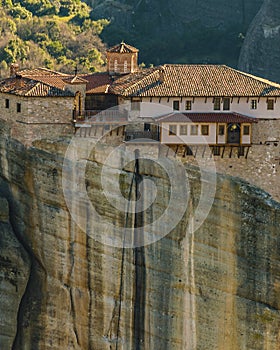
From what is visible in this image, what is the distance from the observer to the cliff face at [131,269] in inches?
2283

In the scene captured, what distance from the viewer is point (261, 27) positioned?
80000mm

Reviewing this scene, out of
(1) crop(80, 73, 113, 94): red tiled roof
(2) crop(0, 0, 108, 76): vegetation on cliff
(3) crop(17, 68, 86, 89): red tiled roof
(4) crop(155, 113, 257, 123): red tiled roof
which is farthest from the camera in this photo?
(2) crop(0, 0, 108, 76): vegetation on cliff

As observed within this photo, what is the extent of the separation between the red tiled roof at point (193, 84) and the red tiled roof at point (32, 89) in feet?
7.22

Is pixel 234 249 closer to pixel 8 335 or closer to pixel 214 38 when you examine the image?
pixel 8 335

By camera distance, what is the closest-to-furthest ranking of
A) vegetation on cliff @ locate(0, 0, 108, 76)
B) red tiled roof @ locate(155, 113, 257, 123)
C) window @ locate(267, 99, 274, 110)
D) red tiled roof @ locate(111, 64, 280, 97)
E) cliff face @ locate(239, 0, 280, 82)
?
1. red tiled roof @ locate(155, 113, 257, 123)
2. red tiled roof @ locate(111, 64, 280, 97)
3. window @ locate(267, 99, 274, 110)
4. cliff face @ locate(239, 0, 280, 82)
5. vegetation on cliff @ locate(0, 0, 108, 76)

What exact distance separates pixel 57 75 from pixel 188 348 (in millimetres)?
11911

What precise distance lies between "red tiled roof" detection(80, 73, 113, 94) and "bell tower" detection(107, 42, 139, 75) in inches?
22.2

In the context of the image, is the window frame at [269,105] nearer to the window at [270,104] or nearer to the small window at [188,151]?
the window at [270,104]

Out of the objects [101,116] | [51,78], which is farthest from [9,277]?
[51,78]

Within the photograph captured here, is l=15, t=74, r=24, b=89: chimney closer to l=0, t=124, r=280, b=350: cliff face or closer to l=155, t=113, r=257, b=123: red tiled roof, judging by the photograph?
l=0, t=124, r=280, b=350: cliff face

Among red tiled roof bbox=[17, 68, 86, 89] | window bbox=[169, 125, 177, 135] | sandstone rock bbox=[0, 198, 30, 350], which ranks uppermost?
red tiled roof bbox=[17, 68, 86, 89]

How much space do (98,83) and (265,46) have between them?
2027cm

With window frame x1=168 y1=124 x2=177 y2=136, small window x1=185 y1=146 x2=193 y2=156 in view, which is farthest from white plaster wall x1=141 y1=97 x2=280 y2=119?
small window x1=185 y1=146 x2=193 y2=156

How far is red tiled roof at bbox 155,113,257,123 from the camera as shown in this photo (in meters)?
57.7
